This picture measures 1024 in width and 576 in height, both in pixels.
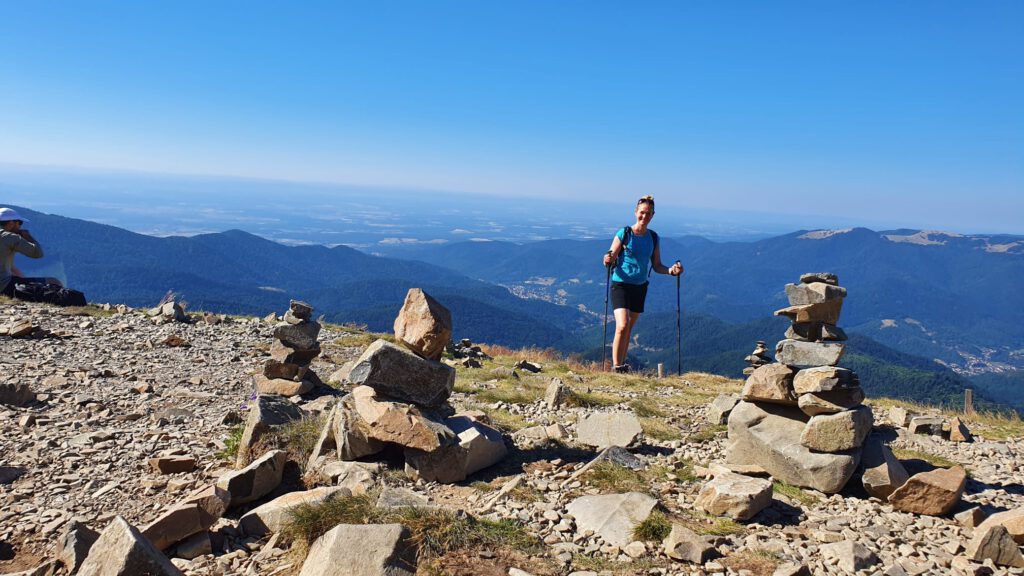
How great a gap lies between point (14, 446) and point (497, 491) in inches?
248

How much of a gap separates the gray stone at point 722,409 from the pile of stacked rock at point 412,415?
442cm

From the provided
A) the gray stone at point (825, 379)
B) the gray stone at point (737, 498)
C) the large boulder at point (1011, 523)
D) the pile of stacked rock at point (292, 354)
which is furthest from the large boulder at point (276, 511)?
the large boulder at point (1011, 523)

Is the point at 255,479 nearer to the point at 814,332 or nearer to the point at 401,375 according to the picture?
the point at 401,375

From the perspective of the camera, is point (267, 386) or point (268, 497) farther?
point (267, 386)

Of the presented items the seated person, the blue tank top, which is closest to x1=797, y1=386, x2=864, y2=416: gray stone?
the blue tank top

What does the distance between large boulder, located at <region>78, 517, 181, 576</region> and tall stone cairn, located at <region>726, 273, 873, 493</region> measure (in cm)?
658

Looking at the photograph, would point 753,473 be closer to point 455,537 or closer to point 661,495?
point 661,495

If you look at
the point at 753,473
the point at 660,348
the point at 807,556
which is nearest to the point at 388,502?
the point at 807,556

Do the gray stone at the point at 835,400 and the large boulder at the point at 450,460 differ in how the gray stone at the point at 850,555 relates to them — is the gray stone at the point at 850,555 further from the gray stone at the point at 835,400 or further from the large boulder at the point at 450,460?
the large boulder at the point at 450,460

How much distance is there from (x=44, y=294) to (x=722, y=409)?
19053mm

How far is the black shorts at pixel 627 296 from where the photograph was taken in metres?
13.2

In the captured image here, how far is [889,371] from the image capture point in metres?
102

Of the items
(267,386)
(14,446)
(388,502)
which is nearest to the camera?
(388,502)

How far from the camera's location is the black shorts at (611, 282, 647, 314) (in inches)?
518
